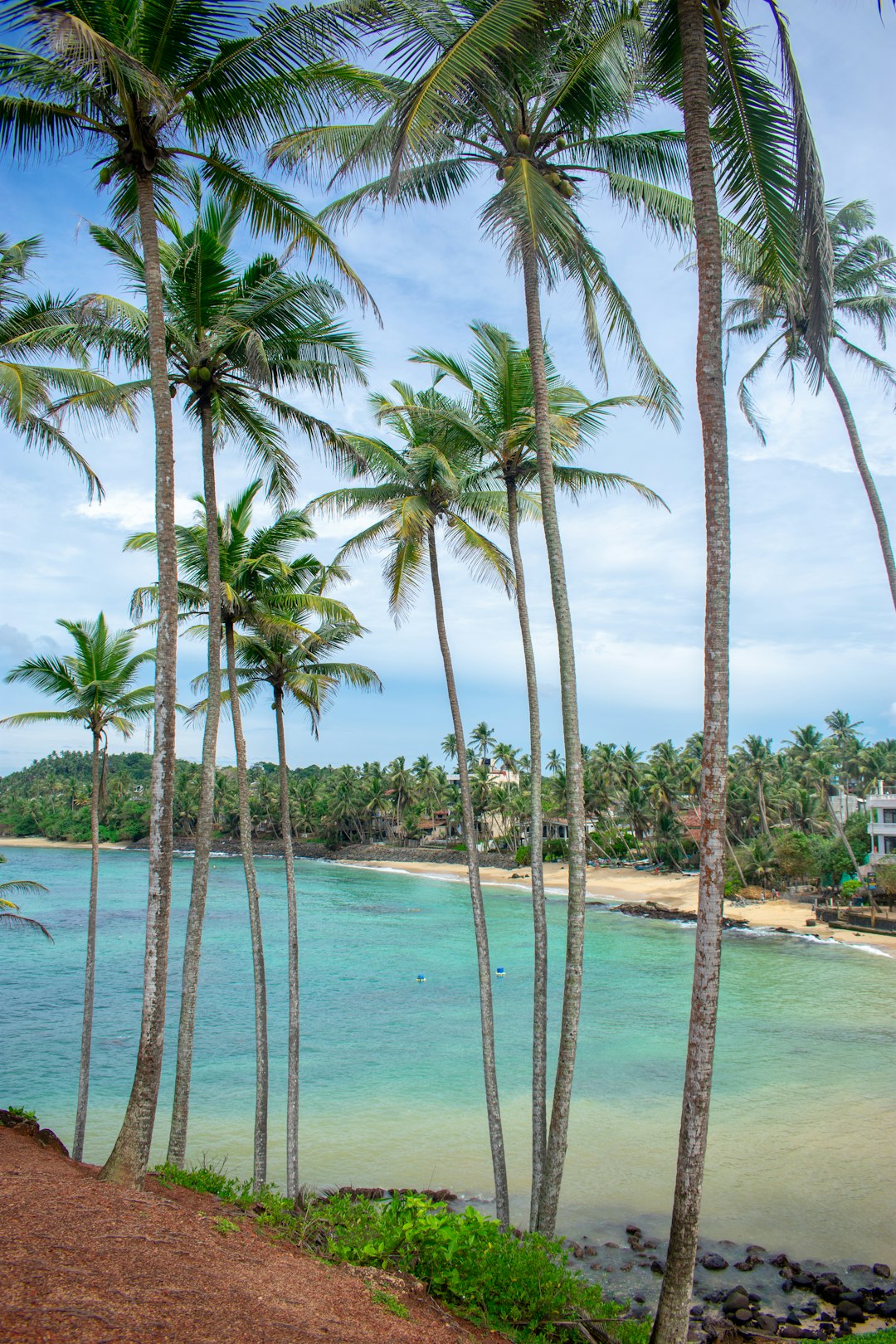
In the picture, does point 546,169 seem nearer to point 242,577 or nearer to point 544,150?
point 544,150

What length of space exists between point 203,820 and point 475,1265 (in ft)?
18.4

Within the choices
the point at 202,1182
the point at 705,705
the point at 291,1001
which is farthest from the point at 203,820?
the point at 705,705

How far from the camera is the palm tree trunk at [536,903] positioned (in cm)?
948

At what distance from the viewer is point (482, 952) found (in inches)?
453

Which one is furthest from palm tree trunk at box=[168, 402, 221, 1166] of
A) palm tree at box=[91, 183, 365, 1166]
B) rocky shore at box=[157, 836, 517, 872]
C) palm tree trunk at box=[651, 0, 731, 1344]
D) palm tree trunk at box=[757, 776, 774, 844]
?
rocky shore at box=[157, 836, 517, 872]

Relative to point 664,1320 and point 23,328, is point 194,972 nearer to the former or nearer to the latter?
point 664,1320

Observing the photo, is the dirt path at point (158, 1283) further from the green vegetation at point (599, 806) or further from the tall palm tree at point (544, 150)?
the green vegetation at point (599, 806)

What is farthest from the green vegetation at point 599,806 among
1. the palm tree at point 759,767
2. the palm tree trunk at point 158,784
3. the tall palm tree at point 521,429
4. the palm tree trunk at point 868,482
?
the palm tree trunk at point 158,784

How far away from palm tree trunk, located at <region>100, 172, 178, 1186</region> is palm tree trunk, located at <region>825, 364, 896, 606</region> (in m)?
12.1

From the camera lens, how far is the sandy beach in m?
42.6

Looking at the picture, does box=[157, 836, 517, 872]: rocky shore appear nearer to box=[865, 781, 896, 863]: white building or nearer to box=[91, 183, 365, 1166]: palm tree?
box=[865, 781, 896, 863]: white building

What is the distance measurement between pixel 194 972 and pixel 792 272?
10449 mm

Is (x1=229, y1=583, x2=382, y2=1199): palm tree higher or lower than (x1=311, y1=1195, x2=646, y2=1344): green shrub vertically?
higher

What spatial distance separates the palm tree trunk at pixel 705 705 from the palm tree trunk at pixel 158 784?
14.1ft
